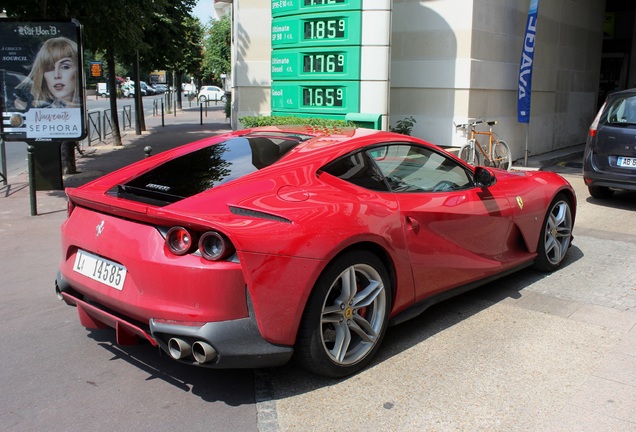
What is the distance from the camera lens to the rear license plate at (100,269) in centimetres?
365

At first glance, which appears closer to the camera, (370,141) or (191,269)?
(191,269)

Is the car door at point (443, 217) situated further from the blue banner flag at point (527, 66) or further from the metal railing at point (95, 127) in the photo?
the metal railing at point (95, 127)

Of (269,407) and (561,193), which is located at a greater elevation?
(561,193)

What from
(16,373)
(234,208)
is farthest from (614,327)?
(16,373)

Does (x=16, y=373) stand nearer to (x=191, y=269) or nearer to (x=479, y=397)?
(x=191, y=269)

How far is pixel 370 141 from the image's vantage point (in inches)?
175

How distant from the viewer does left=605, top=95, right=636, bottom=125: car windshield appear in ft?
30.2

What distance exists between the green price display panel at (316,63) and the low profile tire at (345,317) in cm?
783

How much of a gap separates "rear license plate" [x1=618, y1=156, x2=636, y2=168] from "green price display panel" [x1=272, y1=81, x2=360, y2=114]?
4417mm

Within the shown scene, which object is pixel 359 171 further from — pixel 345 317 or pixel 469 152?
pixel 469 152

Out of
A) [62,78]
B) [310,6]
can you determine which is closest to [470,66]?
[310,6]

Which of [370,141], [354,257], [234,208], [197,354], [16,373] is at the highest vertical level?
[370,141]

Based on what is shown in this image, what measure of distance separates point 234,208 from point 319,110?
8527mm

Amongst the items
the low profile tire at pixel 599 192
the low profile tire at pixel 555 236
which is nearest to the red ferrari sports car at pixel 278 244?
the low profile tire at pixel 555 236
